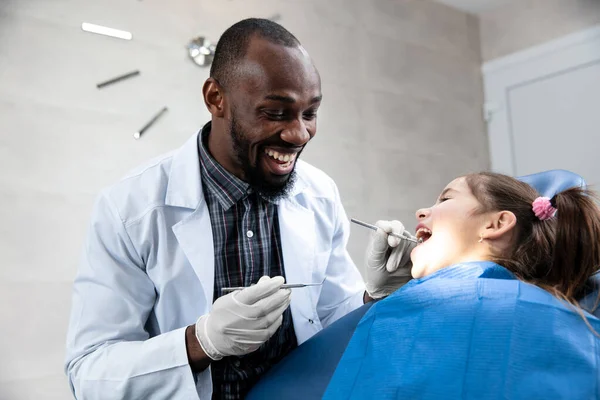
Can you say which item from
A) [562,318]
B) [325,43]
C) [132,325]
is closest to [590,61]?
[325,43]

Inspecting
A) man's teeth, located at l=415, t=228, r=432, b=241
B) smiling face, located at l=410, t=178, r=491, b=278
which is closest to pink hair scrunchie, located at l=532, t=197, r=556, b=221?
smiling face, located at l=410, t=178, r=491, b=278

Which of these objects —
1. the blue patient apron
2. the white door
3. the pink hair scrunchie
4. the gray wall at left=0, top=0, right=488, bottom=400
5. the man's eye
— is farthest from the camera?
the white door

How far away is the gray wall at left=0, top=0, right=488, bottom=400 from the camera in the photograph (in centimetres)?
218

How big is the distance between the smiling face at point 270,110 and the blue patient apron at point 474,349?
0.51 meters

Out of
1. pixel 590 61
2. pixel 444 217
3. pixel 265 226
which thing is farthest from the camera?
pixel 590 61

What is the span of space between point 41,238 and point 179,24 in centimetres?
110

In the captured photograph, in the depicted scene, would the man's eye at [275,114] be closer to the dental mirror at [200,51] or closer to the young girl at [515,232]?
the young girl at [515,232]

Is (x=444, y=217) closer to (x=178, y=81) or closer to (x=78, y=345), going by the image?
(x=78, y=345)

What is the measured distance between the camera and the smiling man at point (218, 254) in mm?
1351

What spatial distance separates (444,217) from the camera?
1.52m

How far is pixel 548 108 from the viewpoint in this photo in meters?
3.70

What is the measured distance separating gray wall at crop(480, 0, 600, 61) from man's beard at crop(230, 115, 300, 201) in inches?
107

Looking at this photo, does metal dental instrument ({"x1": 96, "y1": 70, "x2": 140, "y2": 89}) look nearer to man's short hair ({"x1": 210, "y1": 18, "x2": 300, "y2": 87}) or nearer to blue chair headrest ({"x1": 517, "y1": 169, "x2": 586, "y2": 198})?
man's short hair ({"x1": 210, "y1": 18, "x2": 300, "y2": 87})

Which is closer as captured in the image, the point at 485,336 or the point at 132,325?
the point at 485,336
